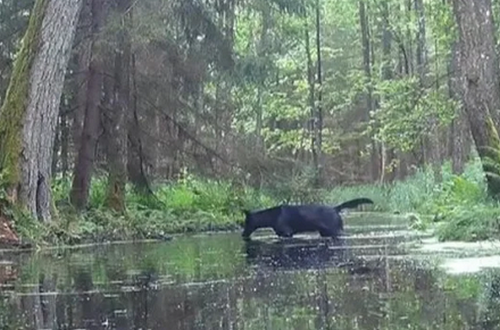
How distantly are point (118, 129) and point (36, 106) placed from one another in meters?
4.10

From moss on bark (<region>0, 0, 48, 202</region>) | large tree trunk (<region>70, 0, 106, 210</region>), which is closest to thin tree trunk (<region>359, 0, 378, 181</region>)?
large tree trunk (<region>70, 0, 106, 210</region>)

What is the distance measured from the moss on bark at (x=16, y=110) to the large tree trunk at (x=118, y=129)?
11.7 ft

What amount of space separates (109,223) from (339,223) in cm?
381

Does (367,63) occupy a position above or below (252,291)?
above

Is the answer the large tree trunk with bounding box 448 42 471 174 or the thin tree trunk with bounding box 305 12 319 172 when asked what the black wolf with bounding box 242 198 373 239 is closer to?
the large tree trunk with bounding box 448 42 471 174

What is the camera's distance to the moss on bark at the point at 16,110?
11.6 metres

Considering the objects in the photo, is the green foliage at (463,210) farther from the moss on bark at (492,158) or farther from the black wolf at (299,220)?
the black wolf at (299,220)

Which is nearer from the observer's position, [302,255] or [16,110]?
[302,255]

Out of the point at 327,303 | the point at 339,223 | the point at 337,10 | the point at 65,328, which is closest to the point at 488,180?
the point at 339,223

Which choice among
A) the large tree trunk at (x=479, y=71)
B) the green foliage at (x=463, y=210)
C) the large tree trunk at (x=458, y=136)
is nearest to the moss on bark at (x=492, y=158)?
the large tree trunk at (x=479, y=71)

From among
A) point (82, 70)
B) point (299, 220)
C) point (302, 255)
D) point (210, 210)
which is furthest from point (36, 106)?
point (210, 210)

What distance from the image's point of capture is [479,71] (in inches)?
432

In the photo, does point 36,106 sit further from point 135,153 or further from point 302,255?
point 302,255

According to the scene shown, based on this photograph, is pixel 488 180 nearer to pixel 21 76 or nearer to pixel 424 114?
pixel 21 76
